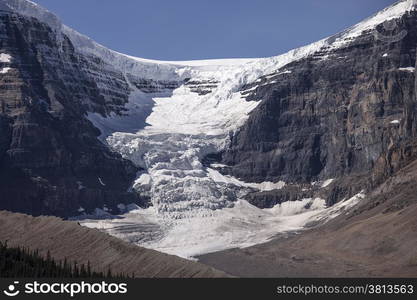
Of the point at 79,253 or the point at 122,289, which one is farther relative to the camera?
the point at 79,253

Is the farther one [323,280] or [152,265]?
[152,265]

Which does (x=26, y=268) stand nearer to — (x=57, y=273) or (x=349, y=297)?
(x=57, y=273)

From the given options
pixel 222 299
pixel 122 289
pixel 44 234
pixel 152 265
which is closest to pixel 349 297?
pixel 222 299

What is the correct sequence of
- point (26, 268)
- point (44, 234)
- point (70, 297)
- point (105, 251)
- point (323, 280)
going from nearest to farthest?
point (70, 297)
point (323, 280)
point (26, 268)
point (105, 251)
point (44, 234)

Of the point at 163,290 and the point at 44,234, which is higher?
the point at 44,234

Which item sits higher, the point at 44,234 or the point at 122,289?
the point at 44,234

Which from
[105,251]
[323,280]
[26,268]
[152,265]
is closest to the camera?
[323,280]

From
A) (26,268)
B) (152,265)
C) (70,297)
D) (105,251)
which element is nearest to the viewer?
(70,297)

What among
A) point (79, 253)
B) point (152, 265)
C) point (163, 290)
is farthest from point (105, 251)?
point (163, 290)

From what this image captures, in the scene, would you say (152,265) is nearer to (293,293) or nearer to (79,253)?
(79,253)

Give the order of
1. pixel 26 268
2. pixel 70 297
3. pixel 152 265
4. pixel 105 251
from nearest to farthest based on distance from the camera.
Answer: pixel 70 297, pixel 26 268, pixel 152 265, pixel 105 251
